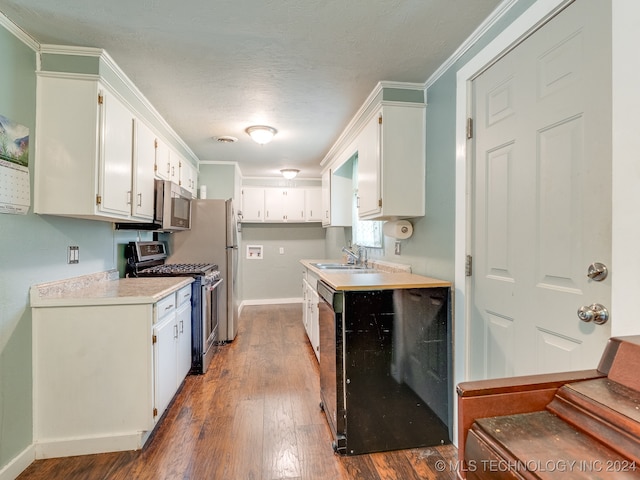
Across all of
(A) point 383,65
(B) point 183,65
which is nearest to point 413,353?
(A) point 383,65

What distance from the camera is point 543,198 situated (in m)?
1.30

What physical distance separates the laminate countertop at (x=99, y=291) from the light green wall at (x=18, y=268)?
55 mm

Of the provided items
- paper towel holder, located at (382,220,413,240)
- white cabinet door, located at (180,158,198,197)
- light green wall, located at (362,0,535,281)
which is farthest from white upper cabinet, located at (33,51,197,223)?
light green wall, located at (362,0,535,281)

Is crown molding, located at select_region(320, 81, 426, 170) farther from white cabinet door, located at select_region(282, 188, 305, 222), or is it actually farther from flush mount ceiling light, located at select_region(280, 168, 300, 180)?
white cabinet door, located at select_region(282, 188, 305, 222)

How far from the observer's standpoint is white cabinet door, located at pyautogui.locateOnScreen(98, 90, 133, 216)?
6.18 ft

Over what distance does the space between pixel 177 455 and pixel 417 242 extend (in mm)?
2029

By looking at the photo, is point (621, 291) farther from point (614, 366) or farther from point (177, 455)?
point (177, 455)

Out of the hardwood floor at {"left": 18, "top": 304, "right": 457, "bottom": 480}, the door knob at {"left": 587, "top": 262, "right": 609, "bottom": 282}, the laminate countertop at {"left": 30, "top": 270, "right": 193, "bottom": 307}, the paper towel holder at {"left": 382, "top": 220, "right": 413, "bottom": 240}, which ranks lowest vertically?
the hardwood floor at {"left": 18, "top": 304, "right": 457, "bottom": 480}

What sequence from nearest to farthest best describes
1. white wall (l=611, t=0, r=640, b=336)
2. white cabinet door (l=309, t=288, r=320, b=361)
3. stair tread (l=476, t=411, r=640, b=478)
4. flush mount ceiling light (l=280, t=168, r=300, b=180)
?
1. stair tread (l=476, t=411, r=640, b=478)
2. white wall (l=611, t=0, r=640, b=336)
3. white cabinet door (l=309, t=288, r=320, b=361)
4. flush mount ceiling light (l=280, t=168, r=300, b=180)

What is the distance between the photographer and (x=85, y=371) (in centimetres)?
175

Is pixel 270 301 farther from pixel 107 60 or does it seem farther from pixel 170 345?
pixel 107 60

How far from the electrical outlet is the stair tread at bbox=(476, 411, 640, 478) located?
7.80 ft

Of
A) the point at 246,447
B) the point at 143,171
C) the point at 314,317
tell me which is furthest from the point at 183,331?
the point at 143,171

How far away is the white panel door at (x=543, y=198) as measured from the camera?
3.58 feet
